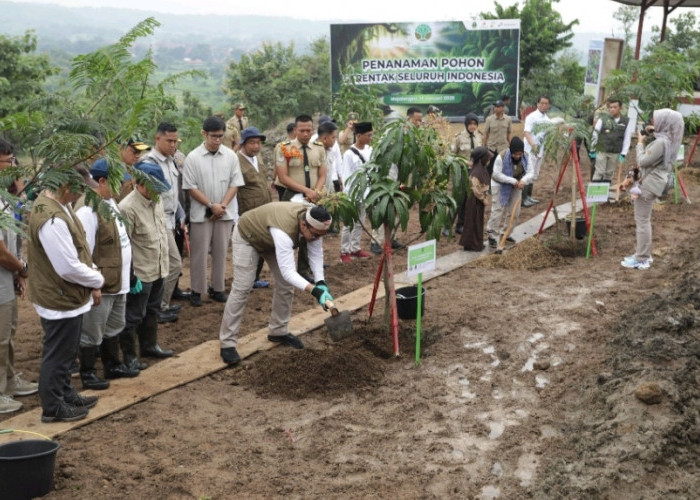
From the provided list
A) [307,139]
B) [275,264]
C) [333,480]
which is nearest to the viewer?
[333,480]

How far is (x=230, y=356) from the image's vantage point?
21.3ft

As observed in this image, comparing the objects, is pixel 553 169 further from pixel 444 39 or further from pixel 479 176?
pixel 479 176

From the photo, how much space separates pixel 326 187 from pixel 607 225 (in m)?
4.44

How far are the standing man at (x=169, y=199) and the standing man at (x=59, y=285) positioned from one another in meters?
1.92

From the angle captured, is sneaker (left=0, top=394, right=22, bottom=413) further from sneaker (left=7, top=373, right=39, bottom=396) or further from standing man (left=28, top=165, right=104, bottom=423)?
standing man (left=28, top=165, right=104, bottom=423)

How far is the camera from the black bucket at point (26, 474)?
424 cm

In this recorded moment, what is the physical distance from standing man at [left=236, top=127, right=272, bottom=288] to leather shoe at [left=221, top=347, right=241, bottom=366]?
1.78m

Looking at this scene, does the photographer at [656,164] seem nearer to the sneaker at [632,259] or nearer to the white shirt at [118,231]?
the sneaker at [632,259]

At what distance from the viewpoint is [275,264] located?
21.8 ft

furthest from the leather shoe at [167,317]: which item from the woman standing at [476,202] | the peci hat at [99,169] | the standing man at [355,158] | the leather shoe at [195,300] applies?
the woman standing at [476,202]

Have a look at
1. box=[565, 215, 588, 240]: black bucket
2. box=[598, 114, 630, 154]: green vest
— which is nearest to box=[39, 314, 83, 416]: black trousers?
box=[565, 215, 588, 240]: black bucket

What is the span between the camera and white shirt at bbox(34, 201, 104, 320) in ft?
16.1

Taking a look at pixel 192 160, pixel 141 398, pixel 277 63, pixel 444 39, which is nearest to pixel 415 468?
pixel 141 398

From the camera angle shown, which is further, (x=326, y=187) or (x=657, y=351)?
(x=326, y=187)
